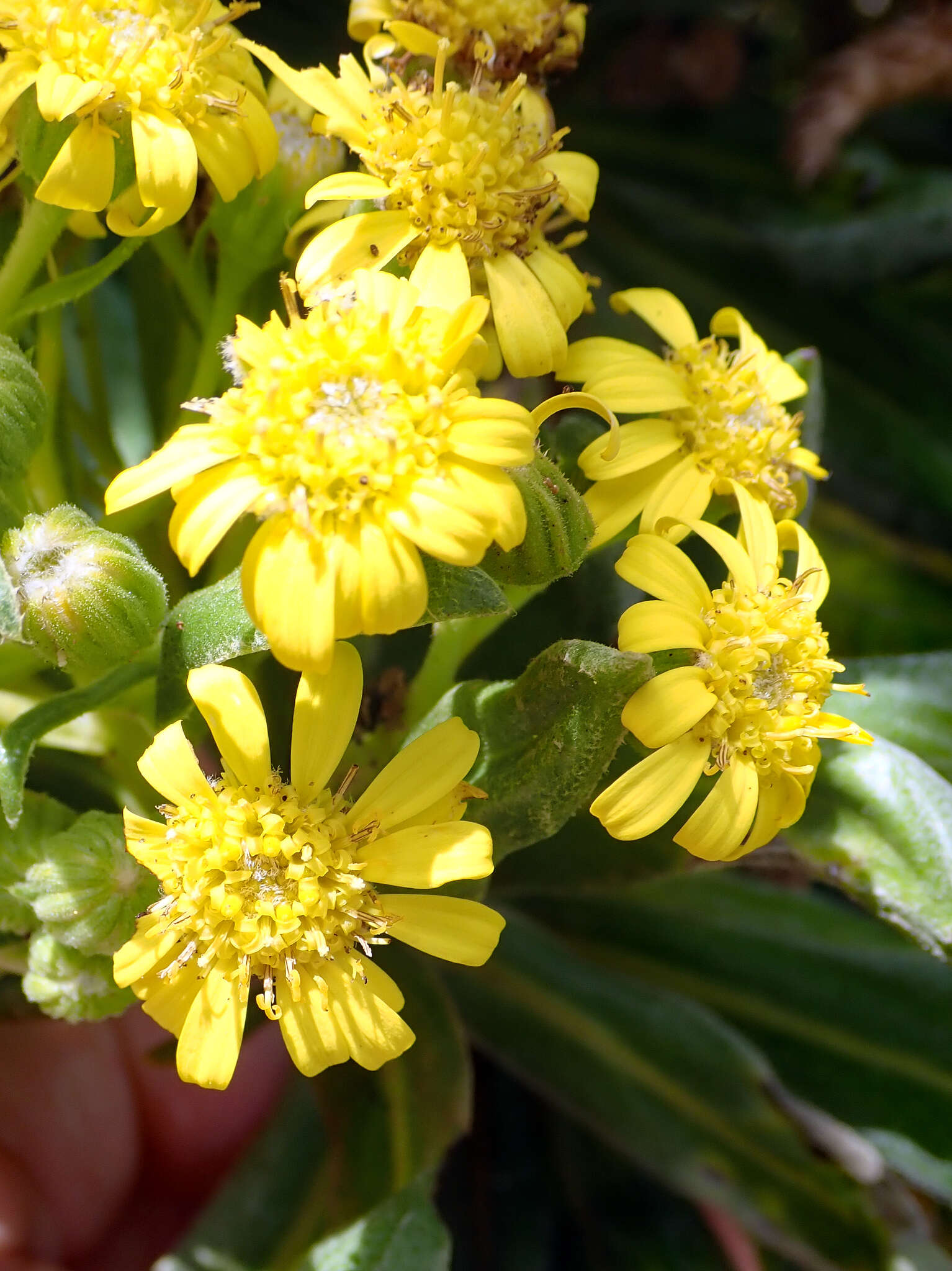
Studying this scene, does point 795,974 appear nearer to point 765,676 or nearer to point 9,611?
point 765,676

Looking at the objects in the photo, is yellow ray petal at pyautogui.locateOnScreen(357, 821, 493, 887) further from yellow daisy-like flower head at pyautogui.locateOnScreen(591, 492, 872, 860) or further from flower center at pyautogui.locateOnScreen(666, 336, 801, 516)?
flower center at pyautogui.locateOnScreen(666, 336, 801, 516)

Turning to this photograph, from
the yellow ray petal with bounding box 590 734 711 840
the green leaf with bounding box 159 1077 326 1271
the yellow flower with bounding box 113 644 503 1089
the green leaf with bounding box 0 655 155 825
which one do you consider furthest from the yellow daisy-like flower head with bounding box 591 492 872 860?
the green leaf with bounding box 159 1077 326 1271

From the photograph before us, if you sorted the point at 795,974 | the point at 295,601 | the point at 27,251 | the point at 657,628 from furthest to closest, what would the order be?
1. the point at 795,974
2. the point at 27,251
3. the point at 657,628
4. the point at 295,601

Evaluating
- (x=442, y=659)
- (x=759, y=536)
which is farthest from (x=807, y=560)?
(x=442, y=659)

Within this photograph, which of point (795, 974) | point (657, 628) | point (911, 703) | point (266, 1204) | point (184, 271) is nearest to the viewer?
point (657, 628)

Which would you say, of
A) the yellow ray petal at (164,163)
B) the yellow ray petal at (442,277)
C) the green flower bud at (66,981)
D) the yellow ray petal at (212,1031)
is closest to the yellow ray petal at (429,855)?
the yellow ray petal at (212,1031)

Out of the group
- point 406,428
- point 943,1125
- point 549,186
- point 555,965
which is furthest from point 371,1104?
point 549,186
